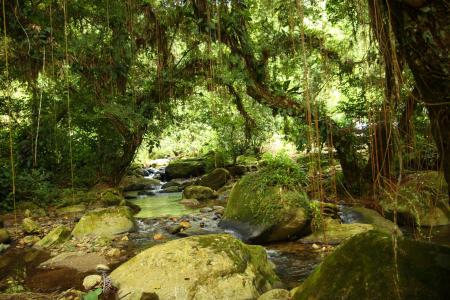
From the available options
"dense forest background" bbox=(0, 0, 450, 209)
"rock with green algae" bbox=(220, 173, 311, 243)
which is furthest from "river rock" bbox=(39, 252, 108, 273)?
"rock with green algae" bbox=(220, 173, 311, 243)

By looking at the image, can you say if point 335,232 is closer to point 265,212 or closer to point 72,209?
point 265,212

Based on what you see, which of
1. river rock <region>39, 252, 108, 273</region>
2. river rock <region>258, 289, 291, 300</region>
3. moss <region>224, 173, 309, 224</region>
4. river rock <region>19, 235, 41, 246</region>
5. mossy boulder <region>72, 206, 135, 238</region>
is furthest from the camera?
mossy boulder <region>72, 206, 135, 238</region>

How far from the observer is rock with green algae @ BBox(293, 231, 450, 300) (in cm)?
172

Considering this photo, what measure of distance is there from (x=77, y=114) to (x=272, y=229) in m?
5.39

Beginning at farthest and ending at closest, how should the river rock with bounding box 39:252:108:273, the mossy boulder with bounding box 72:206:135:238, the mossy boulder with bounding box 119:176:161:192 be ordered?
the mossy boulder with bounding box 119:176:161:192 < the mossy boulder with bounding box 72:206:135:238 < the river rock with bounding box 39:252:108:273

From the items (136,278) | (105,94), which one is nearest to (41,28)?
(105,94)

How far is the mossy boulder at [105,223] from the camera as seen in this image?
5441mm

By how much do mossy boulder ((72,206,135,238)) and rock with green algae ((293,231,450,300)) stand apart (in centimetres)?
395

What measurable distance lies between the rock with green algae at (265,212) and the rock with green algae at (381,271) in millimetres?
2921

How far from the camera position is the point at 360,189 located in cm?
729

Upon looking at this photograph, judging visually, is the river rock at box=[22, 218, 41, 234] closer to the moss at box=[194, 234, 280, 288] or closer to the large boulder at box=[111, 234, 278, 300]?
the large boulder at box=[111, 234, 278, 300]

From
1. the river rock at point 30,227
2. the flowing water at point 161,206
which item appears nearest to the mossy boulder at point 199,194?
the flowing water at point 161,206

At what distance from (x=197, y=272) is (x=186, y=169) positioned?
35.2 ft

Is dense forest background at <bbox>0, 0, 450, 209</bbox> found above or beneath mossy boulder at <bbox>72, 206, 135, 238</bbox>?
above
